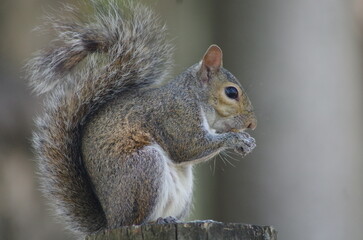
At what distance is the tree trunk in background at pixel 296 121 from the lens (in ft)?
13.7

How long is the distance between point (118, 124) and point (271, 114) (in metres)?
1.17

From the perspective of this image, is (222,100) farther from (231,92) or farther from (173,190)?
(173,190)

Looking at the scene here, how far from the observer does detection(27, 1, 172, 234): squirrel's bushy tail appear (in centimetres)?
328

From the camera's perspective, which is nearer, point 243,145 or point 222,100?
point 243,145

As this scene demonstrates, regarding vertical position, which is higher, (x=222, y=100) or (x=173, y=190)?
(x=222, y=100)

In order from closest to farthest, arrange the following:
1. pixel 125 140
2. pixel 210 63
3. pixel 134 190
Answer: pixel 134 190 → pixel 125 140 → pixel 210 63

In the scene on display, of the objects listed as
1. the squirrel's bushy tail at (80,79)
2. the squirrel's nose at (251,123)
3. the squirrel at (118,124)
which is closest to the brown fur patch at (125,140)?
the squirrel at (118,124)

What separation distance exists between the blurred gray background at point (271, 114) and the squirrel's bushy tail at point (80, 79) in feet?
2.11

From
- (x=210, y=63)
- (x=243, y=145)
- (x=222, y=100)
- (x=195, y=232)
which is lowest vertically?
(x=195, y=232)

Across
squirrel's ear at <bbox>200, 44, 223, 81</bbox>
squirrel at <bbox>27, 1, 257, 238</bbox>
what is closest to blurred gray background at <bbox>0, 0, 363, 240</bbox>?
squirrel's ear at <bbox>200, 44, 223, 81</bbox>

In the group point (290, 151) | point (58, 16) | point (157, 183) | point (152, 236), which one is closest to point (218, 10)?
point (290, 151)

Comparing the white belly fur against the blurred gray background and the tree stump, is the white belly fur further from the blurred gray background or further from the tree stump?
the blurred gray background

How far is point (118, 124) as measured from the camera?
3244 mm

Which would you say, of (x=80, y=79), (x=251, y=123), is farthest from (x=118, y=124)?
(x=251, y=123)
